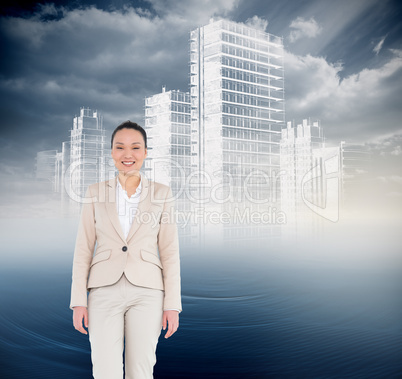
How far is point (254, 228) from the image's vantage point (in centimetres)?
1257

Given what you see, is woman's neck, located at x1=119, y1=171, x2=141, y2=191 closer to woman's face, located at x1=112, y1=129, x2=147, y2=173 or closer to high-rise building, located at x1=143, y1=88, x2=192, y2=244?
woman's face, located at x1=112, y1=129, x2=147, y2=173

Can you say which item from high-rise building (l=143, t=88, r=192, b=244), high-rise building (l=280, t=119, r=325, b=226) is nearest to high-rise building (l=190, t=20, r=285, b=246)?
high-rise building (l=143, t=88, r=192, b=244)

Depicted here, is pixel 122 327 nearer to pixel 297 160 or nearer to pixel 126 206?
pixel 126 206

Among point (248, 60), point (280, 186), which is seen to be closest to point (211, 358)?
point (248, 60)

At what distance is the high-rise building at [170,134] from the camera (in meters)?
13.1

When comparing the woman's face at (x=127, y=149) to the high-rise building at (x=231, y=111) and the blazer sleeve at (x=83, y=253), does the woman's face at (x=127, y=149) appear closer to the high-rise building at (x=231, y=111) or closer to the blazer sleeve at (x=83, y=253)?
the blazer sleeve at (x=83, y=253)

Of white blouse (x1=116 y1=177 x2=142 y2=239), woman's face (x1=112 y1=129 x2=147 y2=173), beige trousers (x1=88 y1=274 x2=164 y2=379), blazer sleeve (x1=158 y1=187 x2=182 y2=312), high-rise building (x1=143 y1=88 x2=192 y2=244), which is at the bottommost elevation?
beige trousers (x1=88 y1=274 x2=164 y2=379)

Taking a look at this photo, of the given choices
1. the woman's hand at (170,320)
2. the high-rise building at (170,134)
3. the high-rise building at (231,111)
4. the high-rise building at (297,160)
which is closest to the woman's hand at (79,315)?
the woman's hand at (170,320)

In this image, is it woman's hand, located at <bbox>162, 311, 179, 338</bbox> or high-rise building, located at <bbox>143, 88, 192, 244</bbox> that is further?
high-rise building, located at <bbox>143, 88, 192, 244</bbox>

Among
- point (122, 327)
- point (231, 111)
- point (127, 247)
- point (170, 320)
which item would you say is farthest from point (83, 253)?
point (231, 111)

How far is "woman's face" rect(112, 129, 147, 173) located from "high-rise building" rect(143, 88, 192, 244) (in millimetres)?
11121

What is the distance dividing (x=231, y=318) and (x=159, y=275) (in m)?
3.74

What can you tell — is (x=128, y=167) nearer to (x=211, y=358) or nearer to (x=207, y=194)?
(x=211, y=358)

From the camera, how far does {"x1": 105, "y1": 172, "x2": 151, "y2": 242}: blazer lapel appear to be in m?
1.38
